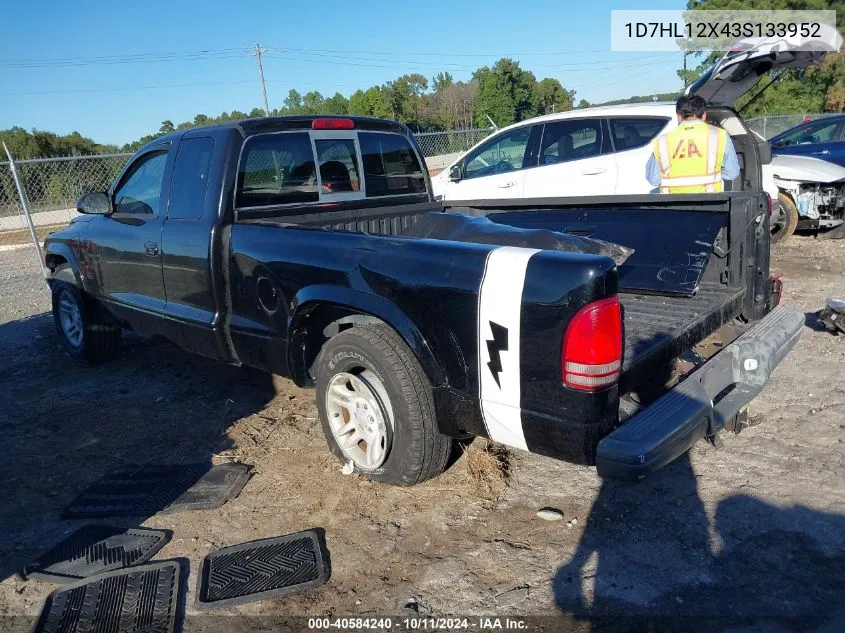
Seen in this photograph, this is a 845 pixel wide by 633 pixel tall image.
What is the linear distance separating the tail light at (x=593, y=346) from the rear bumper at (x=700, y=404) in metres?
0.24

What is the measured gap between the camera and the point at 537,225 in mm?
4461

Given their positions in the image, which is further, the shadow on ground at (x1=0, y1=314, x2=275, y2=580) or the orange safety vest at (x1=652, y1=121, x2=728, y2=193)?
the orange safety vest at (x1=652, y1=121, x2=728, y2=193)

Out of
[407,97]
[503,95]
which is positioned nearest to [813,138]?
[503,95]

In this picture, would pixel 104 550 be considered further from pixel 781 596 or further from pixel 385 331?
pixel 781 596

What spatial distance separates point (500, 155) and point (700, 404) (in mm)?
6748

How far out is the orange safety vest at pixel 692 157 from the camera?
5.56m

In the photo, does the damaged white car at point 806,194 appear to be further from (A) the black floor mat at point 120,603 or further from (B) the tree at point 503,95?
(B) the tree at point 503,95

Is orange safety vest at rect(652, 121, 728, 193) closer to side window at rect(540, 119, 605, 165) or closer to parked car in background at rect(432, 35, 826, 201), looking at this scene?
parked car in background at rect(432, 35, 826, 201)

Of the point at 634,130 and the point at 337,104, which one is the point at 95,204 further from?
the point at 337,104

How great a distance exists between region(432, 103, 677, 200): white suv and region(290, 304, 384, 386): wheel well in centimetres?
387

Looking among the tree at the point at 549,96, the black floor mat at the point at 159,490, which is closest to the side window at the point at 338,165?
the black floor mat at the point at 159,490

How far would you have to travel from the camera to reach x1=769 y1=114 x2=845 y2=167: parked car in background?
10891mm

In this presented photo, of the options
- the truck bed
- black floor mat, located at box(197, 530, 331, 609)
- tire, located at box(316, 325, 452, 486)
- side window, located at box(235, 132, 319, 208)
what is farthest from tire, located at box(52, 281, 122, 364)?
the truck bed

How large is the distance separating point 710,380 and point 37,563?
3.19 metres
